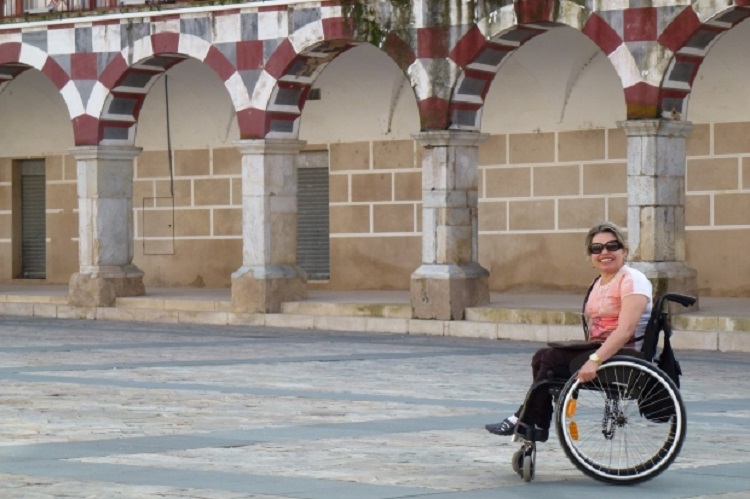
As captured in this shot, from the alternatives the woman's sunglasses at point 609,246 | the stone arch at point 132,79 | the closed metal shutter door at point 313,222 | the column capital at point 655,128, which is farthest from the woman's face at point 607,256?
the closed metal shutter door at point 313,222

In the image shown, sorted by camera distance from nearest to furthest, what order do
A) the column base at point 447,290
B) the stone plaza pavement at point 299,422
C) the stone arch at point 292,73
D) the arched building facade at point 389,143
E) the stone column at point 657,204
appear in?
the stone plaza pavement at point 299,422, the stone column at point 657,204, the arched building facade at point 389,143, the column base at point 447,290, the stone arch at point 292,73

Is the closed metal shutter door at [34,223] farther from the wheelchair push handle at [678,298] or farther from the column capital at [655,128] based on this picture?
the wheelchair push handle at [678,298]

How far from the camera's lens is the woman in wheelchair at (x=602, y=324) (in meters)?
10.1

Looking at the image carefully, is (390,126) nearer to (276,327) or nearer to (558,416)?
(276,327)

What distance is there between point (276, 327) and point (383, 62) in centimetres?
496

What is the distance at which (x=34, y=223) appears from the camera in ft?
109

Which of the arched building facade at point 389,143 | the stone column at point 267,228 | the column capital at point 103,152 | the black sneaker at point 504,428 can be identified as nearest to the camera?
the black sneaker at point 504,428

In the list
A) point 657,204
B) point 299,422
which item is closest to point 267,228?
point 657,204

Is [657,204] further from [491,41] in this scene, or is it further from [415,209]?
[415,209]

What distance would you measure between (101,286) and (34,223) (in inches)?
243

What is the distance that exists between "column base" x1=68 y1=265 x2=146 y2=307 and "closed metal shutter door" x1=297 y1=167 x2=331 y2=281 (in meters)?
3.15

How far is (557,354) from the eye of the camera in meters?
10.3

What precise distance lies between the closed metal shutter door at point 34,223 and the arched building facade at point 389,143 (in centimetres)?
25

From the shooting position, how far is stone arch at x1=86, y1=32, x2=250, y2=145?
26.2 meters
